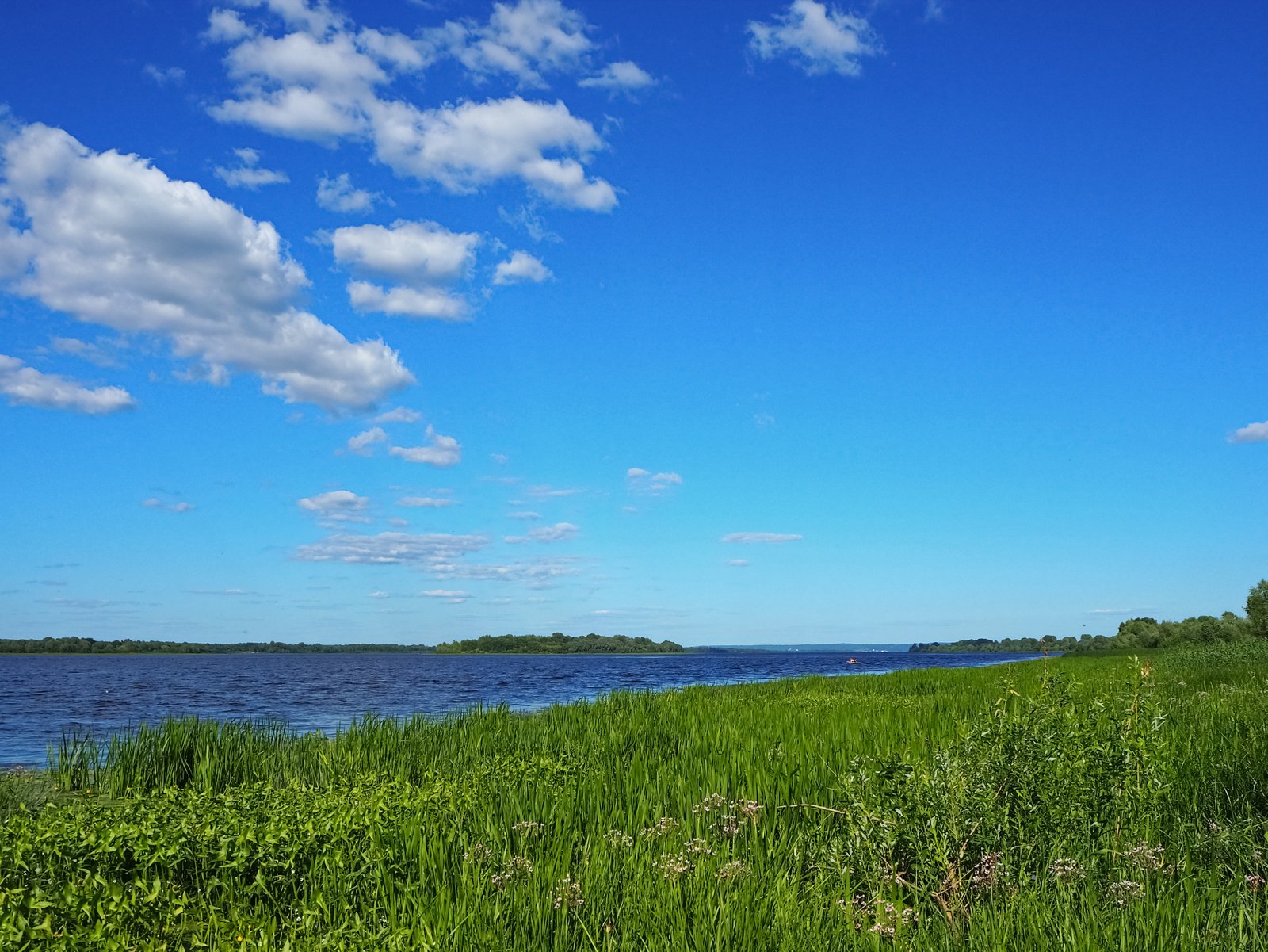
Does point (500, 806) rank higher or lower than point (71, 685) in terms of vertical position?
higher

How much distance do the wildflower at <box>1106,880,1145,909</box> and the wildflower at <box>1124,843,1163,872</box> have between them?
12.1 inches

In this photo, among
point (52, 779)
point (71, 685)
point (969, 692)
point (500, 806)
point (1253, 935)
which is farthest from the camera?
point (71, 685)

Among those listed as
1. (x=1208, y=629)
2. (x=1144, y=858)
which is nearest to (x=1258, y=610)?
(x=1208, y=629)

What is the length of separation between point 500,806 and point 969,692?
17079 millimetres

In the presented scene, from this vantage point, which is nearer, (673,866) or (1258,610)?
(673,866)

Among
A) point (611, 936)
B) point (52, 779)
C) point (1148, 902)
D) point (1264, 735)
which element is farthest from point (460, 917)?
point (52, 779)

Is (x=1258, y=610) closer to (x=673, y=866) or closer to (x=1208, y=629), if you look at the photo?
(x=1208, y=629)

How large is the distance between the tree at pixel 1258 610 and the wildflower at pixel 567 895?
286ft

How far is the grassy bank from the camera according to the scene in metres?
4.56

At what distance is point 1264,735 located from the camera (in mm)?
9773

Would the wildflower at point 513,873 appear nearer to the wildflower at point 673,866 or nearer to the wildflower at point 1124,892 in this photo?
the wildflower at point 673,866

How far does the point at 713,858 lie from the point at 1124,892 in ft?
8.02

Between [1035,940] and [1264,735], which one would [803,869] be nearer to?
[1035,940]

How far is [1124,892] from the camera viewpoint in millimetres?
4836
